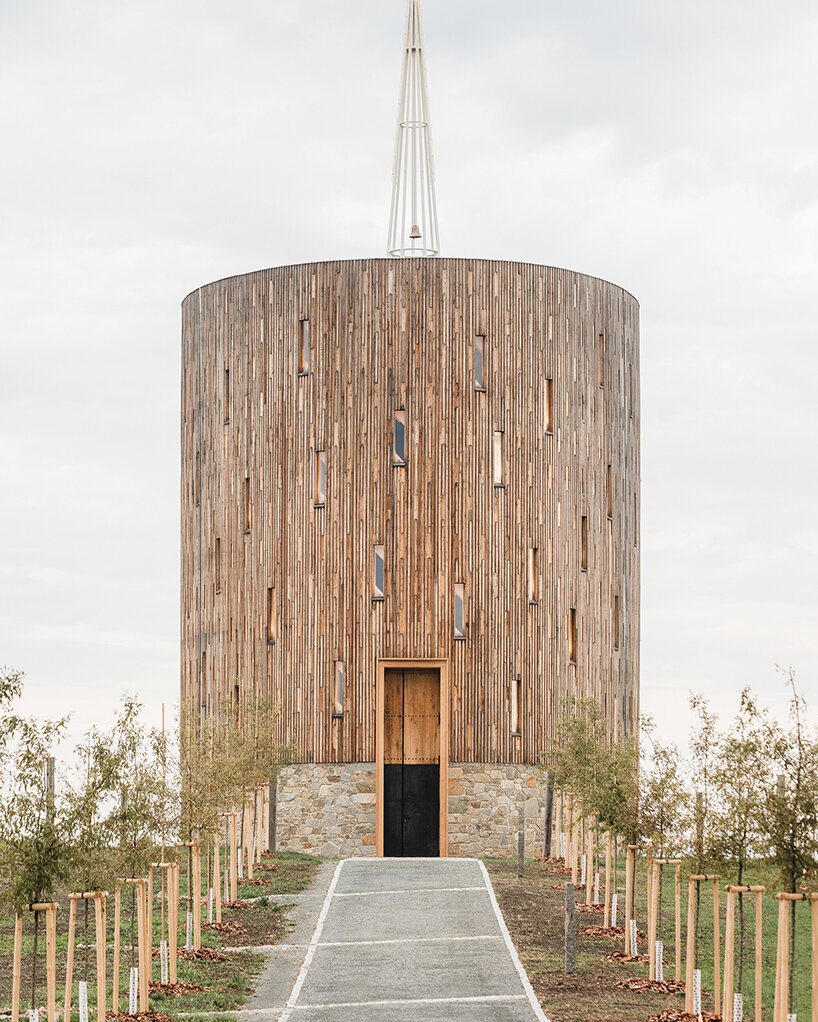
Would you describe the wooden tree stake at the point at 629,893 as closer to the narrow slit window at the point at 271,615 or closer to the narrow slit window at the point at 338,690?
the narrow slit window at the point at 338,690

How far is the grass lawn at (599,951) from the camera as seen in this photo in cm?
1850

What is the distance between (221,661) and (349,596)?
4.42 meters

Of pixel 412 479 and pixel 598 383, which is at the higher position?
pixel 598 383

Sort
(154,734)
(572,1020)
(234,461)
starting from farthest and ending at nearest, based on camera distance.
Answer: (234,461) < (154,734) < (572,1020)

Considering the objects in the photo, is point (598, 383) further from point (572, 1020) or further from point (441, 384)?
point (572, 1020)

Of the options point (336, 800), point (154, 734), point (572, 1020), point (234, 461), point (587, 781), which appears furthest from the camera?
A: point (234, 461)

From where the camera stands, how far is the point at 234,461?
1501 inches

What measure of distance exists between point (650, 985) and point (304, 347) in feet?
67.4

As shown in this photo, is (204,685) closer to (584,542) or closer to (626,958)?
(584,542)

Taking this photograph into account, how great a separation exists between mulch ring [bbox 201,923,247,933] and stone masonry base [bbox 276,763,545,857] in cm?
1104

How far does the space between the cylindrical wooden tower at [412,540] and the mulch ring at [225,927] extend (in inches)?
424

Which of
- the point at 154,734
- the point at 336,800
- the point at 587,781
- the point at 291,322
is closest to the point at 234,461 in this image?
the point at 291,322

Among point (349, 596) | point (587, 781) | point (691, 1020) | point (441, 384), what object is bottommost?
point (691, 1020)

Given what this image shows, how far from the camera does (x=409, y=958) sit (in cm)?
2064
